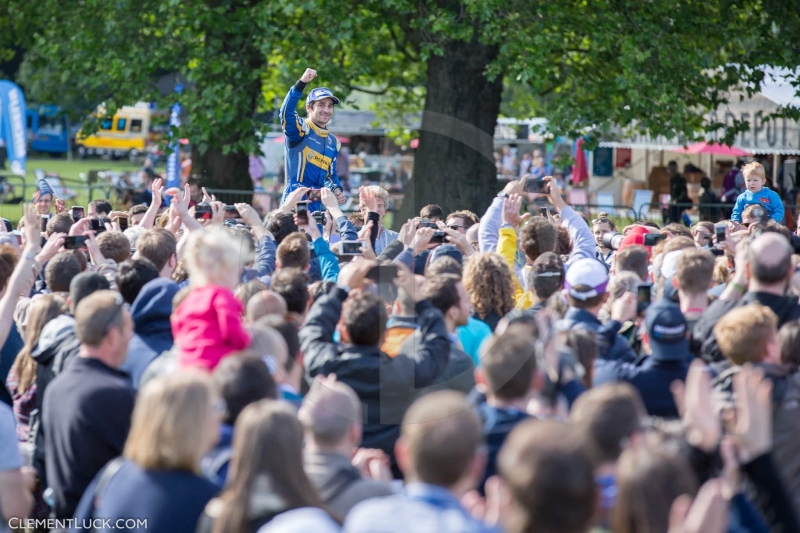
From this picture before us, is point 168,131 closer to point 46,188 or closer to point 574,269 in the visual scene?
point 46,188

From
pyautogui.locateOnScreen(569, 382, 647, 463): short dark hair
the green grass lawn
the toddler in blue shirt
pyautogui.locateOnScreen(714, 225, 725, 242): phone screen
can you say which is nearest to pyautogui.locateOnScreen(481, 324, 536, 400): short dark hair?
pyautogui.locateOnScreen(569, 382, 647, 463): short dark hair

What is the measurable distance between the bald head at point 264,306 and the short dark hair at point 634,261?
91.7 inches

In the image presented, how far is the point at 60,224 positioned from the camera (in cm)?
829

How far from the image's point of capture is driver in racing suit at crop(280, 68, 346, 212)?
1037 centimetres

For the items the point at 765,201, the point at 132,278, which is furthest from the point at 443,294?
the point at 765,201

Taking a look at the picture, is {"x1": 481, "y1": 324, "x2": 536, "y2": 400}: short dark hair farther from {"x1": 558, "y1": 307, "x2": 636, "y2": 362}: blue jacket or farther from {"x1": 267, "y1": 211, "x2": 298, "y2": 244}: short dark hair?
{"x1": 267, "y1": 211, "x2": 298, "y2": 244}: short dark hair

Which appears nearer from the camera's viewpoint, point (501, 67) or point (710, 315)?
point (710, 315)

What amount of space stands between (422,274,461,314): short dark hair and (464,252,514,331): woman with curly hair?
1.98 ft

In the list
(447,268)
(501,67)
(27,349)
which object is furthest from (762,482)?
→ (501,67)

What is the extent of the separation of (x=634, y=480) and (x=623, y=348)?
2052mm

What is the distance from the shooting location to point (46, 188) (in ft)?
34.4

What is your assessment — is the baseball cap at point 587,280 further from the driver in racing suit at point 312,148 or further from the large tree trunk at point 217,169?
the large tree trunk at point 217,169

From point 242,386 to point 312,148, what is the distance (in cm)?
712

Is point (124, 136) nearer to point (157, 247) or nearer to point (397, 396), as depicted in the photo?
point (157, 247)
